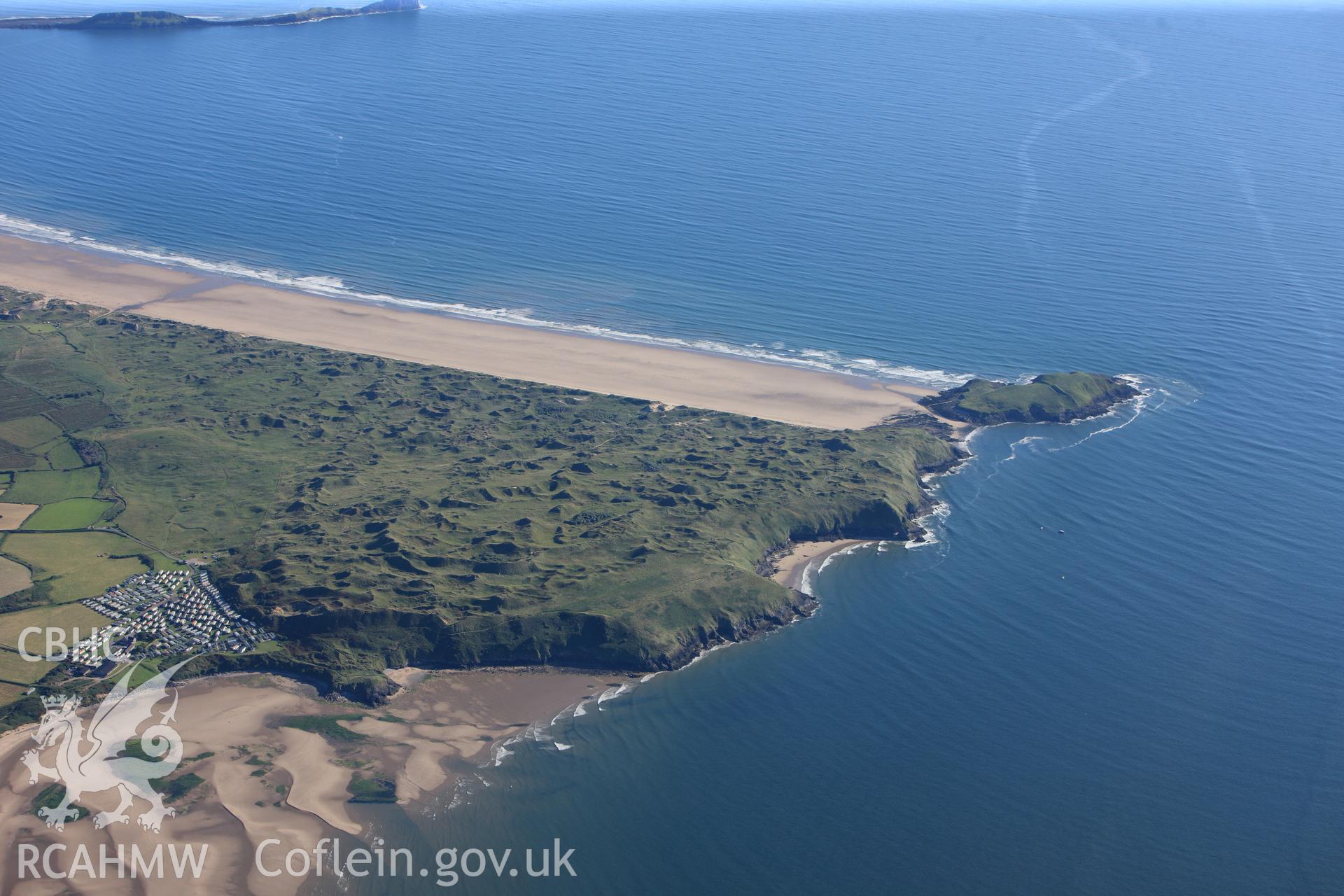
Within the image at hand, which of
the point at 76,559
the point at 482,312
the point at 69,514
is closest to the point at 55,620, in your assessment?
the point at 76,559

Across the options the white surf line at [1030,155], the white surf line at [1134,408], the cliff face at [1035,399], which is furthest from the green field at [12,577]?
the white surf line at [1030,155]

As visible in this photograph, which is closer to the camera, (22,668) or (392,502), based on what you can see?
(22,668)

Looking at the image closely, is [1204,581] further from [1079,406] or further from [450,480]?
[450,480]

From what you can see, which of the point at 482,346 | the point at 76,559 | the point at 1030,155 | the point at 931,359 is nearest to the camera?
the point at 76,559

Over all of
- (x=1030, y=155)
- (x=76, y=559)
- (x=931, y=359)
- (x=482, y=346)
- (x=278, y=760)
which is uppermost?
(x=1030, y=155)

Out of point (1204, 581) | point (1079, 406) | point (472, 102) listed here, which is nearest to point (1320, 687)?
point (1204, 581)

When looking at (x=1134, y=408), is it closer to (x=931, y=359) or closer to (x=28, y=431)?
(x=931, y=359)
